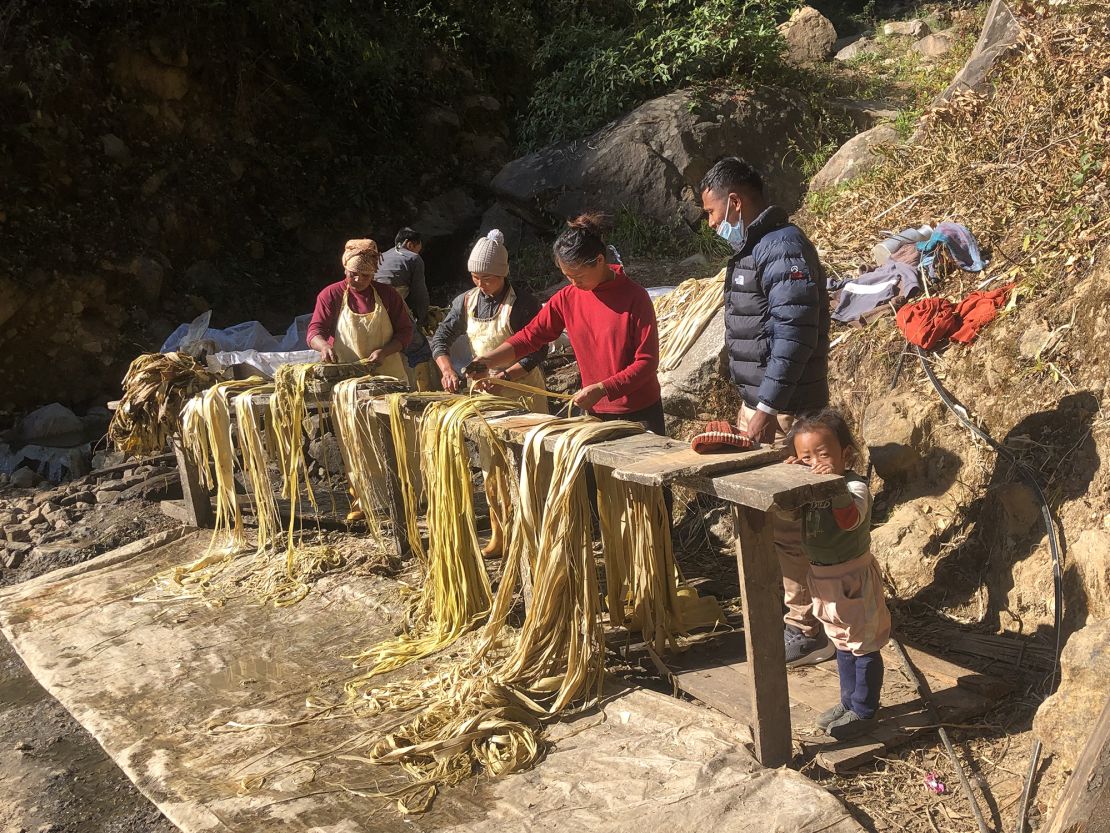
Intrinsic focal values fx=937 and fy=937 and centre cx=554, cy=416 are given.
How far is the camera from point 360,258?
4.74 metres

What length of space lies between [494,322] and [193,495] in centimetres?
236

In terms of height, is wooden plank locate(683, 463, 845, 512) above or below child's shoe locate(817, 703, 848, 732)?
above

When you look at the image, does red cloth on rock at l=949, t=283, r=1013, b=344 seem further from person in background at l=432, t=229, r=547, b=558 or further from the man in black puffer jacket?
person in background at l=432, t=229, r=547, b=558

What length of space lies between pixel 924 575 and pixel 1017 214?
2339mm

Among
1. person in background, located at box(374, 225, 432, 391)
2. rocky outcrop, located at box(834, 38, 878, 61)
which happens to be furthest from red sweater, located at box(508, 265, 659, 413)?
rocky outcrop, located at box(834, 38, 878, 61)

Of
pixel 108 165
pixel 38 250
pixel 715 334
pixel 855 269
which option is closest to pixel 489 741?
pixel 715 334

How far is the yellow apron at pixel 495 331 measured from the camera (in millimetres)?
4352

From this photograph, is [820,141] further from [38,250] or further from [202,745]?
[202,745]

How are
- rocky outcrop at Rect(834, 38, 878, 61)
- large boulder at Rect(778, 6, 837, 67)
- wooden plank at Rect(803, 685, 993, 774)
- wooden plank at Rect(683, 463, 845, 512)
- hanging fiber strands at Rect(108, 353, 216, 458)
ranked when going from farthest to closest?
large boulder at Rect(778, 6, 837, 67) < rocky outcrop at Rect(834, 38, 878, 61) < hanging fiber strands at Rect(108, 353, 216, 458) < wooden plank at Rect(803, 685, 993, 774) < wooden plank at Rect(683, 463, 845, 512)

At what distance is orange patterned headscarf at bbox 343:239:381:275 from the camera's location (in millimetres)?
4742

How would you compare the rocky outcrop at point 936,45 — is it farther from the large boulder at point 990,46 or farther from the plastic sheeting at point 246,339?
the plastic sheeting at point 246,339

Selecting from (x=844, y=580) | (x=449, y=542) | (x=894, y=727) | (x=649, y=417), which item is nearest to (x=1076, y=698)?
(x=894, y=727)

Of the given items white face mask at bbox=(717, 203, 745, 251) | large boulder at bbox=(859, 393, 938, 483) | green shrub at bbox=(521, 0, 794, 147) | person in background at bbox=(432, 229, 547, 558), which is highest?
green shrub at bbox=(521, 0, 794, 147)

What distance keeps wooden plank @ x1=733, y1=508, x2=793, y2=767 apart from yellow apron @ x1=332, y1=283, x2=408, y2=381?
106 inches
